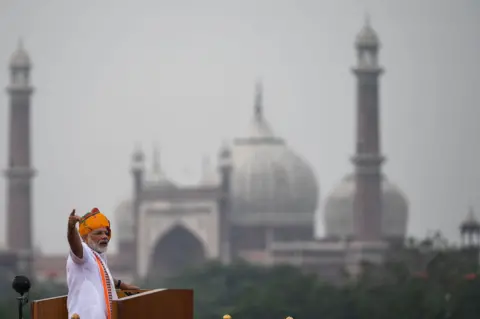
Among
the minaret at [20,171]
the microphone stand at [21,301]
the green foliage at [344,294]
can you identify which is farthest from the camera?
the minaret at [20,171]

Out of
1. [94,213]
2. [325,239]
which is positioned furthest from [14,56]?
[94,213]

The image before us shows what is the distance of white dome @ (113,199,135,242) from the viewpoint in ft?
Result: 313

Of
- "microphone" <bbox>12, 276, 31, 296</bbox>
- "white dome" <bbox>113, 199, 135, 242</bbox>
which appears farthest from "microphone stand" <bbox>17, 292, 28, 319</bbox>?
"white dome" <bbox>113, 199, 135, 242</bbox>

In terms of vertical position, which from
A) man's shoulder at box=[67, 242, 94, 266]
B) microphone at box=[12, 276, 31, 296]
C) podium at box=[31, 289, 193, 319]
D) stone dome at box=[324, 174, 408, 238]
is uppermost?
stone dome at box=[324, 174, 408, 238]

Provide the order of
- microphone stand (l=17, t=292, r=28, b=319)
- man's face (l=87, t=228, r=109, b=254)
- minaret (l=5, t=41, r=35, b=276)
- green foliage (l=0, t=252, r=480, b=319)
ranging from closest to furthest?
microphone stand (l=17, t=292, r=28, b=319)
man's face (l=87, t=228, r=109, b=254)
green foliage (l=0, t=252, r=480, b=319)
minaret (l=5, t=41, r=35, b=276)

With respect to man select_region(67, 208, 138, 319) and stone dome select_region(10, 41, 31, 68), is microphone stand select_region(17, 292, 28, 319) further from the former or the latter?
stone dome select_region(10, 41, 31, 68)

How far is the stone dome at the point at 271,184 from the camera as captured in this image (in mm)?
94500

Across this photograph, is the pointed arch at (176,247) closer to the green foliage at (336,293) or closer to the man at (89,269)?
the green foliage at (336,293)

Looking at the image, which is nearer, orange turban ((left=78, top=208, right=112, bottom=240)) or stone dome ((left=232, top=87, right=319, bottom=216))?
orange turban ((left=78, top=208, right=112, bottom=240))

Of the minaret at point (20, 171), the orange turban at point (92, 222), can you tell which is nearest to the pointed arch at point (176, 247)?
the minaret at point (20, 171)

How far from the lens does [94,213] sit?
8062 mm

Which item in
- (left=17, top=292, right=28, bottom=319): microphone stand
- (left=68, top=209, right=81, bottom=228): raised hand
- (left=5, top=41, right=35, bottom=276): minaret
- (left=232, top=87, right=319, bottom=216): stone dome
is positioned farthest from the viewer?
(left=232, top=87, right=319, bottom=216): stone dome

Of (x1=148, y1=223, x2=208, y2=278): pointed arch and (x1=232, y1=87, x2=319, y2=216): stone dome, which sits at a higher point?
(x1=232, y1=87, x2=319, y2=216): stone dome

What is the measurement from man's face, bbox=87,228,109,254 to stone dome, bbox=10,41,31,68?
86.9 meters
